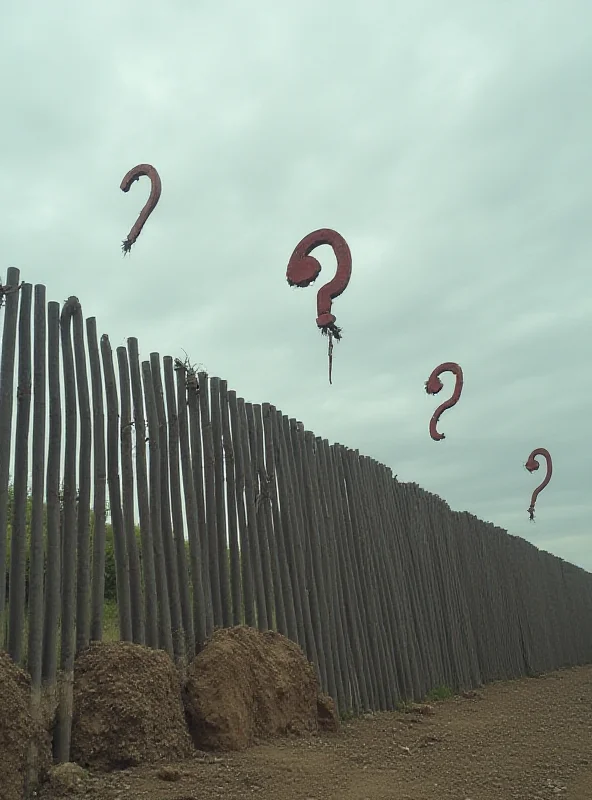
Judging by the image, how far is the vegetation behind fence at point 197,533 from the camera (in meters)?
3.32

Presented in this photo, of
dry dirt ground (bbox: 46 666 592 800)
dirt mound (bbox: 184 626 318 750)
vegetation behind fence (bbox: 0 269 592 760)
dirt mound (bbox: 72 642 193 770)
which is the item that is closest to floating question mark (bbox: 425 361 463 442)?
vegetation behind fence (bbox: 0 269 592 760)

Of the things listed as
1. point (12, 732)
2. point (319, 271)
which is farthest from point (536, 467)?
point (12, 732)

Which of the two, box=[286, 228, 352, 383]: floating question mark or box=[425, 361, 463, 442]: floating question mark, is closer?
box=[286, 228, 352, 383]: floating question mark

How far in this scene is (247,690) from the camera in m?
4.00

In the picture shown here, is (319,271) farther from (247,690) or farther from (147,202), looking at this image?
(247,690)

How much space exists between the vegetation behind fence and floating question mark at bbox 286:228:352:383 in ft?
2.67

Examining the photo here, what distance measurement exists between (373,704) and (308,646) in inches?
42.9

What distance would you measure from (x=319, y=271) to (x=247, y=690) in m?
2.53

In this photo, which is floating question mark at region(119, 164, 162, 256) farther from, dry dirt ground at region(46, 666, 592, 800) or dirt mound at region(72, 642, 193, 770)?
dry dirt ground at region(46, 666, 592, 800)

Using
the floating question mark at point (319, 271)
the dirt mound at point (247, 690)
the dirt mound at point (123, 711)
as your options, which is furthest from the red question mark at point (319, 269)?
the dirt mound at point (123, 711)

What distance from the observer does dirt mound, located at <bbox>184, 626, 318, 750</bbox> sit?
3678mm

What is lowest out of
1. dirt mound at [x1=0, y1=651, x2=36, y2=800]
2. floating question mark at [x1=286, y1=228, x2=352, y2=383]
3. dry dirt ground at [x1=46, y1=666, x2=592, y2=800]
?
dry dirt ground at [x1=46, y1=666, x2=592, y2=800]

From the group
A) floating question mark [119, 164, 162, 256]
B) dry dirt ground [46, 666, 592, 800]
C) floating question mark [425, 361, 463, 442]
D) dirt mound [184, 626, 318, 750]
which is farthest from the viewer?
floating question mark [425, 361, 463, 442]

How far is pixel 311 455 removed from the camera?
19.4ft
